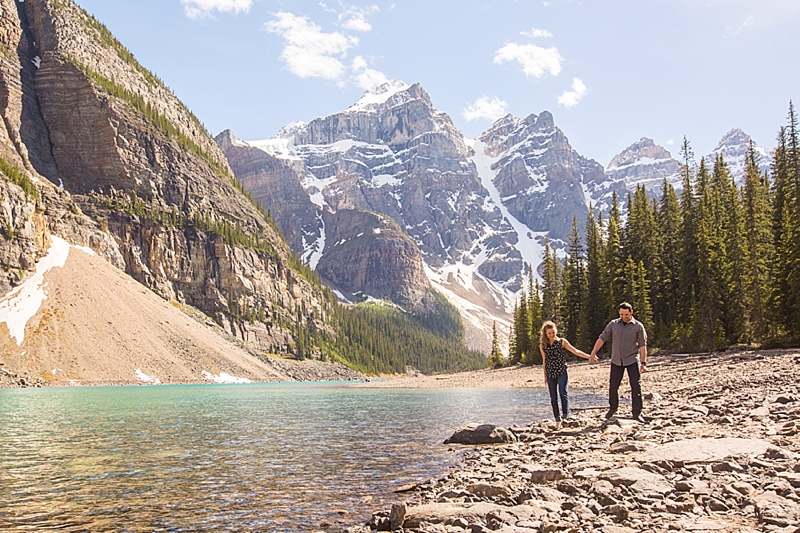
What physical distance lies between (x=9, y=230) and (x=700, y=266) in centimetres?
10119

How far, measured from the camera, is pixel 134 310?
99500 mm

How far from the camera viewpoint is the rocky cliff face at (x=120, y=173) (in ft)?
445

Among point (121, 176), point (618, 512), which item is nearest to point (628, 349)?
point (618, 512)

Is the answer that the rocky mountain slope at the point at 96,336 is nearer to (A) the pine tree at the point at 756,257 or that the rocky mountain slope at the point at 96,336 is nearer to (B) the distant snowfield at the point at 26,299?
(B) the distant snowfield at the point at 26,299

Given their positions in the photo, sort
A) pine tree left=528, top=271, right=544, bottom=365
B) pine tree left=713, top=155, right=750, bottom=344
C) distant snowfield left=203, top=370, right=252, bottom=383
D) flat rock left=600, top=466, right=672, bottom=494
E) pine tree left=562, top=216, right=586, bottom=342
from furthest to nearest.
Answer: distant snowfield left=203, top=370, right=252, bottom=383, pine tree left=528, top=271, right=544, bottom=365, pine tree left=562, top=216, right=586, bottom=342, pine tree left=713, top=155, right=750, bottom=344, flat rock left=600, top=466, right=672, bottom=494

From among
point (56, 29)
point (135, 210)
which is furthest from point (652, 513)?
point (56, 29)

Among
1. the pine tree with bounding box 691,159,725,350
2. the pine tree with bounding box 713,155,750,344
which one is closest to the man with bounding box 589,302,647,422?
the pine tree with bounding box 691,159,725,350

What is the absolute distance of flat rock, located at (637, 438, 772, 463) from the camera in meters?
9.60

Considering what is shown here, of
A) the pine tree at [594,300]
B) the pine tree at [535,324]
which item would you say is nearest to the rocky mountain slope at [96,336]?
the pine tree at [535,324]

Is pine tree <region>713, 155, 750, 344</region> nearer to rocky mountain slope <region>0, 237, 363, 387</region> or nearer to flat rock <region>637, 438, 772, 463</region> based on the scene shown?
flat rock <region>637, 438, 772, 463</region>

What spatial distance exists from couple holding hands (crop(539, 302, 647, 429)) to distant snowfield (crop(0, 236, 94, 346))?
83075 millimetres

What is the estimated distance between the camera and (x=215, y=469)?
14.5m

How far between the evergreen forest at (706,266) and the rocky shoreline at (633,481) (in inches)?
1277

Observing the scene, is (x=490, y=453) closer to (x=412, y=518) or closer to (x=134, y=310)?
(x=412, y=518)
